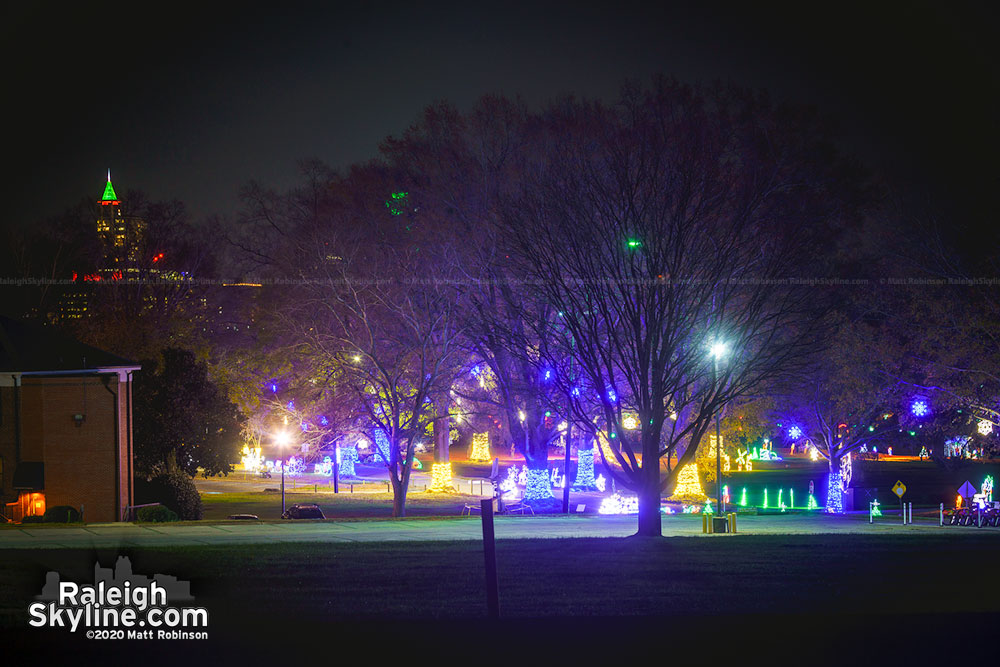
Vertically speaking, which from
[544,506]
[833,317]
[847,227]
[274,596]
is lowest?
[544,506]

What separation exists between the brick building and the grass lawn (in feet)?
55.9

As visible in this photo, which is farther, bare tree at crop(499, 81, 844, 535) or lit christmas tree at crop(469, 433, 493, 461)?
lit christmas tree at crop(469, 433, 493, 461)

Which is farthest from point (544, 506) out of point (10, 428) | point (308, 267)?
point (10, 428)

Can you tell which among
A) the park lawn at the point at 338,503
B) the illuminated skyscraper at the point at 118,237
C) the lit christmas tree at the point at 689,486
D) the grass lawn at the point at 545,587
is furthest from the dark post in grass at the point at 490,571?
the illuminated skyscraper at the point at 118,237

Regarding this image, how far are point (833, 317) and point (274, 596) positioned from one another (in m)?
28.7

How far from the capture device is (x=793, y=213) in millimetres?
26328

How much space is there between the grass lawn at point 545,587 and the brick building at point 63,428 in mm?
17026

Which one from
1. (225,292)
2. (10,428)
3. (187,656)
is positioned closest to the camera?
(187,656)

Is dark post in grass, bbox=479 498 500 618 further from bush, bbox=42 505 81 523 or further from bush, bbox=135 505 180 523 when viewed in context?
bush, bbox=42 505 81 523

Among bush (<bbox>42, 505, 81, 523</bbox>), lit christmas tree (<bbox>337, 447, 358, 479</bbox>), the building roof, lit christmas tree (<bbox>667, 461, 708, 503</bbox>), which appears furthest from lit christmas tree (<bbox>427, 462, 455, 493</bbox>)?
bush (<bbox>42, 505, 81, 523</bbox>)

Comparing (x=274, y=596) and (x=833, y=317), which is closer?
(x=274, y=596)

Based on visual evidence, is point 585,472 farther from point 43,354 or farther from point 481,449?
point 43,354

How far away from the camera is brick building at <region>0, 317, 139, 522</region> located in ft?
102

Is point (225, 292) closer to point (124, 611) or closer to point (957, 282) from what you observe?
point (957, 282)
